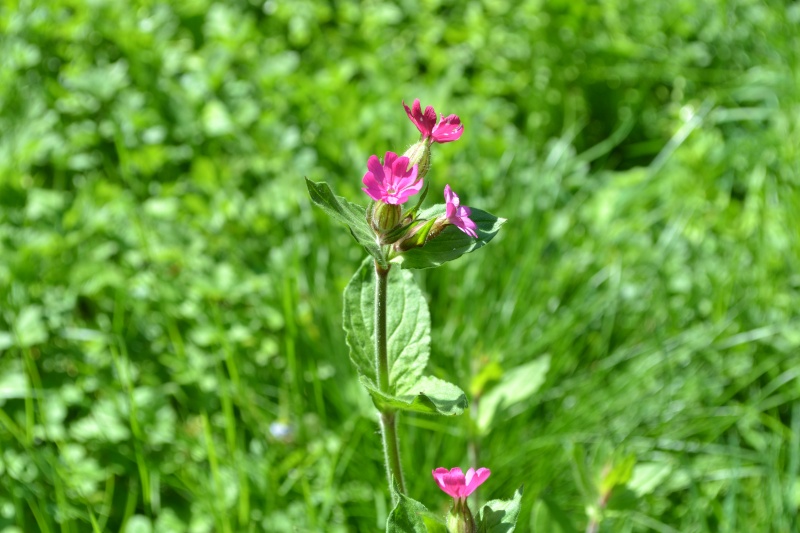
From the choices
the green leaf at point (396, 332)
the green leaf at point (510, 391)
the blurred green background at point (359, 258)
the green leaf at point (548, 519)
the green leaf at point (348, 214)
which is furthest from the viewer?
the blurred green background at point (359, 258)

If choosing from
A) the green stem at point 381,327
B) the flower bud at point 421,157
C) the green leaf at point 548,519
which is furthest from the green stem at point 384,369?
the green leaf at point 548,519

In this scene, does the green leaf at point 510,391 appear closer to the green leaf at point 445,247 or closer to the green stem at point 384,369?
the green stem at point 384,369

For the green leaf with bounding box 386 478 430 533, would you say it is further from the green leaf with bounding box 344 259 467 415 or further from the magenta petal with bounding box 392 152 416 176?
the magenta petal with bounding box 392 152 416 176

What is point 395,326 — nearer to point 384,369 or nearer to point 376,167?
point 384,369

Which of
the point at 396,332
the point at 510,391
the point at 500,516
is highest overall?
the point at 396,332

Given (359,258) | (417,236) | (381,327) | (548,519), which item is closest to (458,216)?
(417,236)

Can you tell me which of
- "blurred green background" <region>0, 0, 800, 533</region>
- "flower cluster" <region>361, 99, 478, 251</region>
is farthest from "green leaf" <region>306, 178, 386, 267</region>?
"blurred green background" <region>0, 0, 800, 533</region>

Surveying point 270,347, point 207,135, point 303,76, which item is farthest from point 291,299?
point 303,76

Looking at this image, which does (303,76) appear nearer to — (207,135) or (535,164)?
(207,135)
